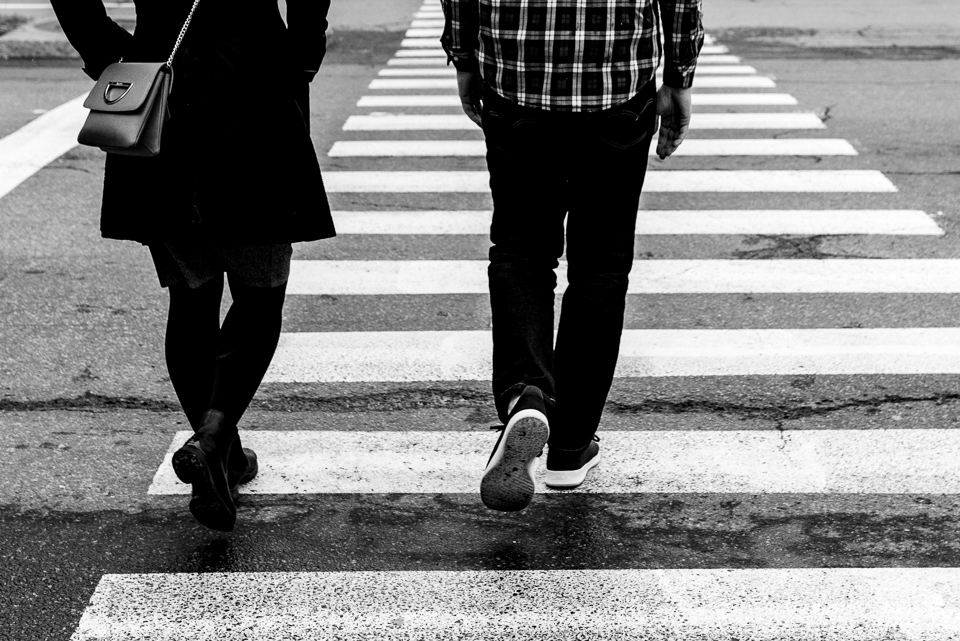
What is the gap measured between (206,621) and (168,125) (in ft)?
3.75

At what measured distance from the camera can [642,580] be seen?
283 centimetres

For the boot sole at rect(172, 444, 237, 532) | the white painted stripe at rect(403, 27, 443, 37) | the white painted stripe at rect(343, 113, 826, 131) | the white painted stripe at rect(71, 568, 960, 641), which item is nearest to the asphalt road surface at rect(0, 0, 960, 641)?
the white painted stripe at rect(71, 568, 960, 641)

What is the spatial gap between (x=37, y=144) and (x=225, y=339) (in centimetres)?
536

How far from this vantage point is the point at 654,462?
136 inches

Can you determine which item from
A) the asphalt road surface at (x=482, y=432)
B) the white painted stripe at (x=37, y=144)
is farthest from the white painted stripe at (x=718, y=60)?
the white painted stripe at (x=37, y=144)

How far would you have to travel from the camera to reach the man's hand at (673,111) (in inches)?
116

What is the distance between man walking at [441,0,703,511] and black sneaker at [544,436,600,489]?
0.16 feet

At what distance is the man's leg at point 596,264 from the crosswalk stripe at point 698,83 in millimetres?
7277

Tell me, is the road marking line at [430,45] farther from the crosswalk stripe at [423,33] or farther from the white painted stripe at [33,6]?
the white painted stripe at [33,6]

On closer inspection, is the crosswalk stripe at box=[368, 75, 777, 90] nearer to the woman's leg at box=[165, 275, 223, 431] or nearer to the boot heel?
the woman's leg at box=[165, 275, 223, 431]

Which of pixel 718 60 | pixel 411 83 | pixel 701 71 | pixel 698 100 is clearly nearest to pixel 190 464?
pixel 698 100

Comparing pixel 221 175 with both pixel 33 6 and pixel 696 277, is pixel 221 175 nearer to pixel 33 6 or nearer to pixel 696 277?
pixel 696 277

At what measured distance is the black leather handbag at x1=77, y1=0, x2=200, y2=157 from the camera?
8.41 ft

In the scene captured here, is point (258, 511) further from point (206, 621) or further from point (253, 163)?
→ point (253, 163)
